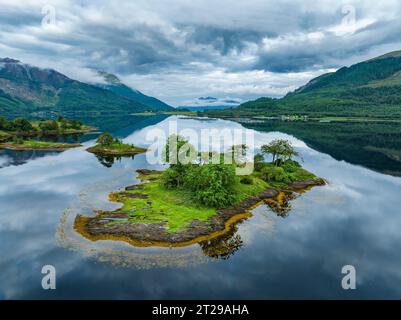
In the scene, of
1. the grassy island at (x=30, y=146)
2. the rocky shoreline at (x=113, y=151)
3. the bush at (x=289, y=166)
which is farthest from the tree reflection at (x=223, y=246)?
the grassy island at (x=30, y=146)

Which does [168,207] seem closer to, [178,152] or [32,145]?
[178,152]

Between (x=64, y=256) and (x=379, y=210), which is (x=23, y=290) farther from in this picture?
(x=379, y=210)

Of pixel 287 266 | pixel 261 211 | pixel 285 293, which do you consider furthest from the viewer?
pixel 261 211

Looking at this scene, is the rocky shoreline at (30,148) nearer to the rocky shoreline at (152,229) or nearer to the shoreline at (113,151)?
the shoreline at (113,151)

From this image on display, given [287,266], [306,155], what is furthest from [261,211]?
[306,155]
